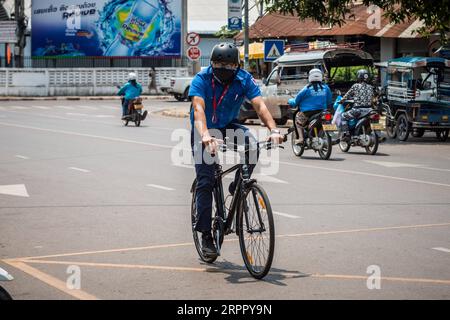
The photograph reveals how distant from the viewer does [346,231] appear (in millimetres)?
10000

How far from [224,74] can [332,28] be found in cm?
3313


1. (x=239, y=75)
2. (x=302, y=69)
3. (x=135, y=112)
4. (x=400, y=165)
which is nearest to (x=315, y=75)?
(x=400, y=165)

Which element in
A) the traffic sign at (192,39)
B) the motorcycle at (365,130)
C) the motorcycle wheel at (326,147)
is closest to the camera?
the motorcycle wheel at (326,147)

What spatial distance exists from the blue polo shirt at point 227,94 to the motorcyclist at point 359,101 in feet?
39.4

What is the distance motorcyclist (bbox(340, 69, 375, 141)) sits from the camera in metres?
19.9

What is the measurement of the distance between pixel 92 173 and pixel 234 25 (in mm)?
16544

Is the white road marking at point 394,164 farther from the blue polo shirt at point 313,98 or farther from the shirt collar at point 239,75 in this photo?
the shirt collar at point 239,75

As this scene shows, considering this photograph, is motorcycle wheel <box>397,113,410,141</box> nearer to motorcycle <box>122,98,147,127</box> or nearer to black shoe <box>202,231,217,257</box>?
motorcycle <box>122,98,147,127</box>

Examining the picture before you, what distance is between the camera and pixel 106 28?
54875 mm

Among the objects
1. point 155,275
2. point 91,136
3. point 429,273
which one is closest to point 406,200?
point 429,273

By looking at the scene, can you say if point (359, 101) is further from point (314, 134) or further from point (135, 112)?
point (135, 112)

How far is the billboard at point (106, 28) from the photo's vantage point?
5488 cm

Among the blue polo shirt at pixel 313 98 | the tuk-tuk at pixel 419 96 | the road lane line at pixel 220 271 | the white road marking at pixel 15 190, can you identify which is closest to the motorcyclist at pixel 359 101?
the blue polo shirt at pixel 313 98
